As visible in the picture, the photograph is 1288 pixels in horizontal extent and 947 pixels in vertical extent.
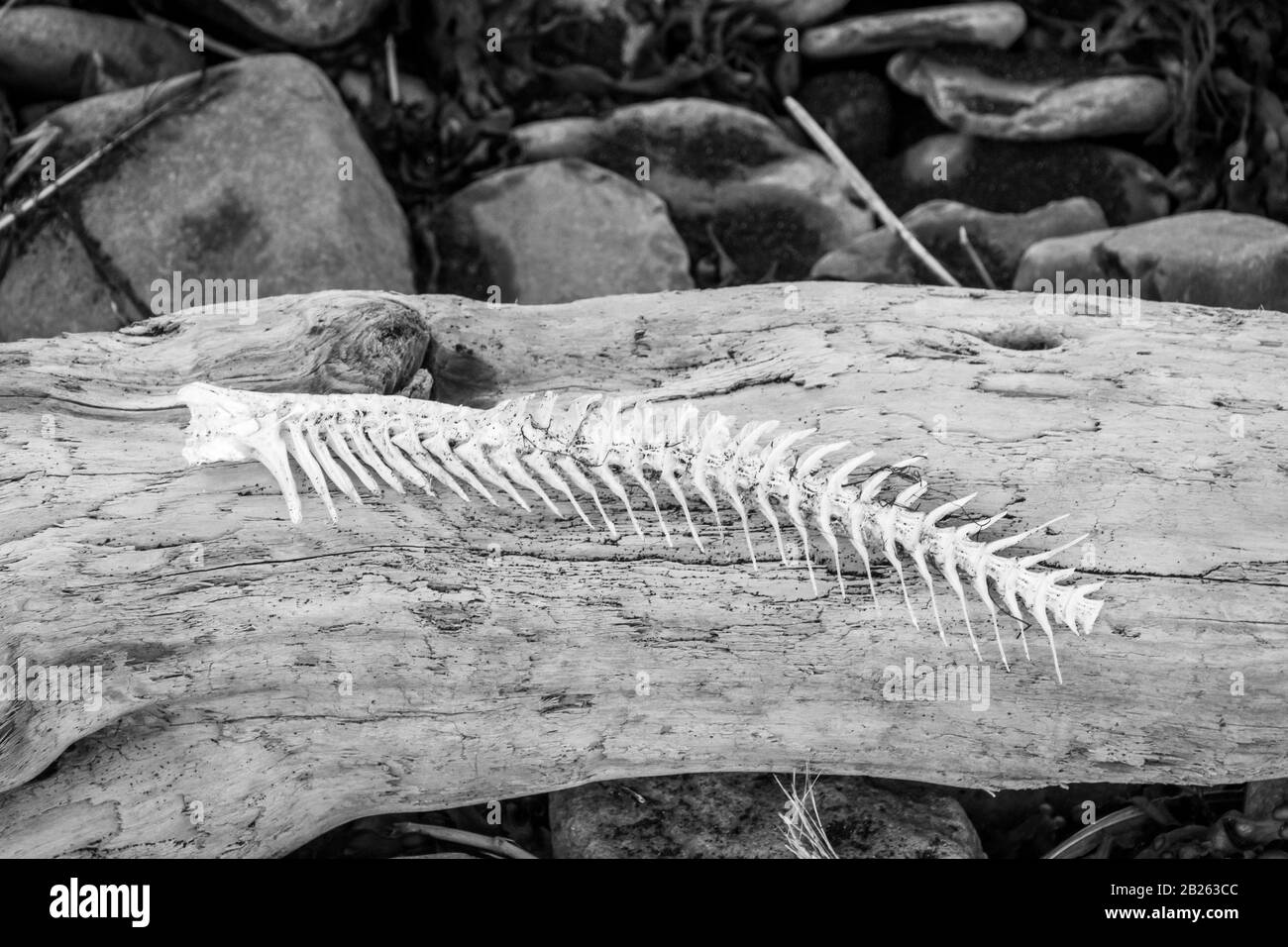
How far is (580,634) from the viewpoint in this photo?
3715 millimetres

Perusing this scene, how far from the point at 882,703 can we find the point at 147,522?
2416mm

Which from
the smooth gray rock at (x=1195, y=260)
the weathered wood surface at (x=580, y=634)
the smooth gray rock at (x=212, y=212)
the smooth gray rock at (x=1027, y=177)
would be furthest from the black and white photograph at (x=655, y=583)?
the smooth gray rock at (x=1027, y=177)

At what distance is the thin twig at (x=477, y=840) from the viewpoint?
438 cm

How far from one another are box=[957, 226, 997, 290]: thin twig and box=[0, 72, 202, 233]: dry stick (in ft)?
13.8

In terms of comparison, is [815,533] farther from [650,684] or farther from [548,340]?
[548,340]

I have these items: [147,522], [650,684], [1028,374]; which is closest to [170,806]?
[147,522]

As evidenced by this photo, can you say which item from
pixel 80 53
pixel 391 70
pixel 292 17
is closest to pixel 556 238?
pixel 391 70

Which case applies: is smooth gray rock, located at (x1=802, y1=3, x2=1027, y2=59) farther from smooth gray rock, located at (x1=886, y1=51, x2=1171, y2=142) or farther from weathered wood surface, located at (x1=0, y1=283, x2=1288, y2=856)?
weathered wood surface, located at (x1=0, y1=283, x2=1288, y2=856)

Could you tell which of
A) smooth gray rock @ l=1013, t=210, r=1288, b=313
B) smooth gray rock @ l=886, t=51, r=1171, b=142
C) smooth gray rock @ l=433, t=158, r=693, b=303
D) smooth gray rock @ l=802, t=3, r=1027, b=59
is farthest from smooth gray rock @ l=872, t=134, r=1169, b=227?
smooth gray rock @ l=433, t=158, r=693, b=303

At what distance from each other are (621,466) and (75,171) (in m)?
3.80

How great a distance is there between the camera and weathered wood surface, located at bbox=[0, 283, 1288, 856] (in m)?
3.59

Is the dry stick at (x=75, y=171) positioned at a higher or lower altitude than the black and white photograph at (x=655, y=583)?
higher

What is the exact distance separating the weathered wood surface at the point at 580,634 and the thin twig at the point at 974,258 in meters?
2.27

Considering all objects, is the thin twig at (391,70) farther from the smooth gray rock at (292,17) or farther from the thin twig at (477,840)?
the thin twig at (477,840)
